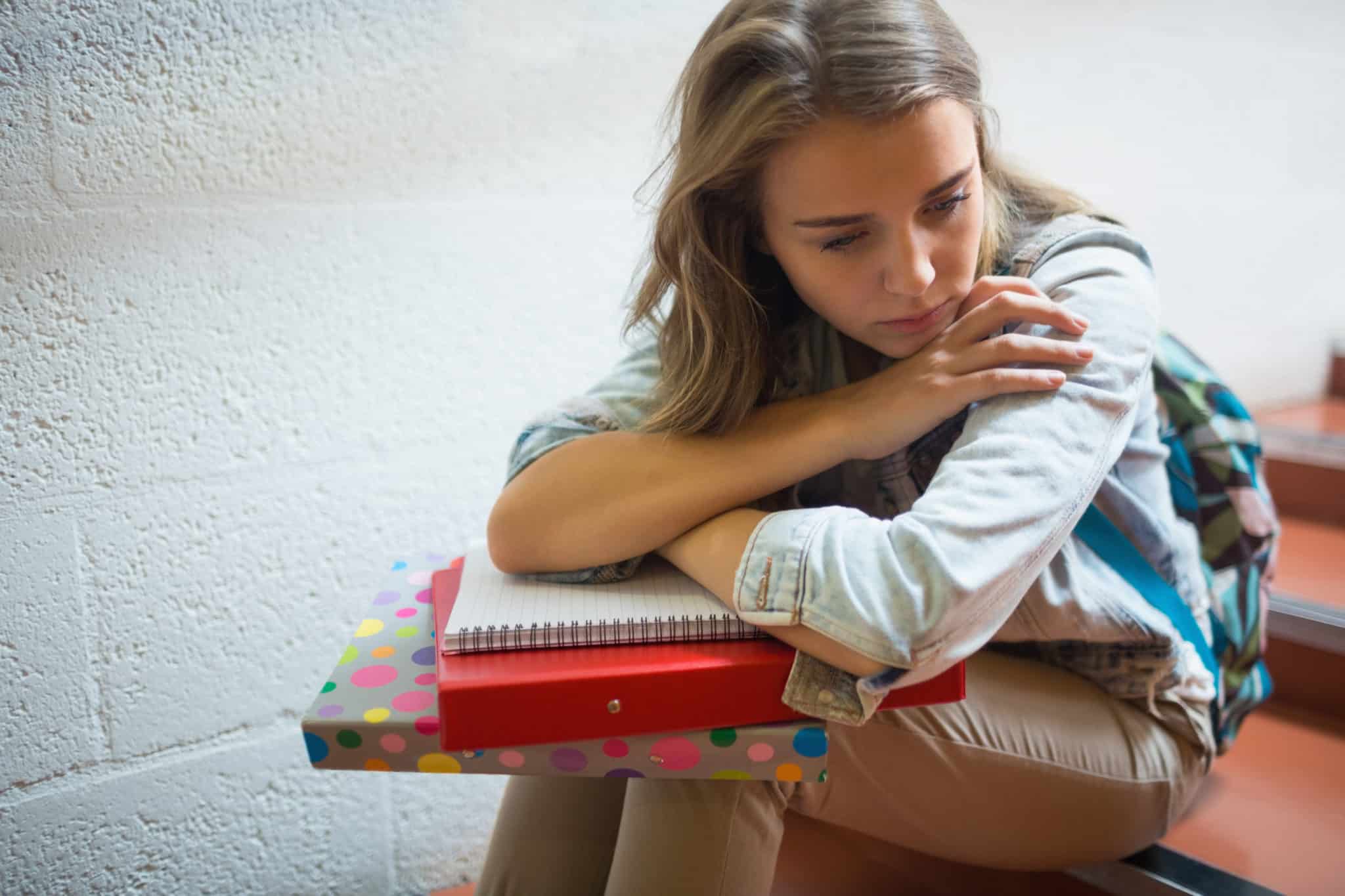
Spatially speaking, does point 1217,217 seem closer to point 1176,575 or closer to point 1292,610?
point 1292,610

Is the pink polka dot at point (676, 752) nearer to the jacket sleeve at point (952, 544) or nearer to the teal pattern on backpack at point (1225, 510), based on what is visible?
the jacket sleeve at point (952, 544)

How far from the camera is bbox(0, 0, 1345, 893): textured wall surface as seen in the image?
968 mm

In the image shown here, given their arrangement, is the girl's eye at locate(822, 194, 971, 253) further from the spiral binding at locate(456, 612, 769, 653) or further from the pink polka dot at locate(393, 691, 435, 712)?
the pink polka dot at locate(393, 691, 435, 712)

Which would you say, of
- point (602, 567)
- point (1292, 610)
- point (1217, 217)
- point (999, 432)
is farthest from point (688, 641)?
point (1217, 217)

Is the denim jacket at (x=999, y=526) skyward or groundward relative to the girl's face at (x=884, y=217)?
groundward

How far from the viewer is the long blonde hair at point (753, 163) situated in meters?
0.72

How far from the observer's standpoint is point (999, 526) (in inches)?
25.7

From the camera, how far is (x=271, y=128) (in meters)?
1.04

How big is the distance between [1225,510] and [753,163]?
652 millimetres

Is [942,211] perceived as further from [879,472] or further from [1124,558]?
[1124,558]

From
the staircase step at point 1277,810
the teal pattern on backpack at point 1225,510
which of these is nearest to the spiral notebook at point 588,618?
the teal pattern on backpack at point 1225,510

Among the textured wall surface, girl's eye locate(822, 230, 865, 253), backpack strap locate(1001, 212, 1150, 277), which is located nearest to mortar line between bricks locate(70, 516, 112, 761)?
the textured wall surface

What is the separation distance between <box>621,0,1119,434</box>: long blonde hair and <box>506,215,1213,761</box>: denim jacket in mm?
43

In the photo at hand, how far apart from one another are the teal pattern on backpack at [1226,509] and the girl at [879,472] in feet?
0.36
